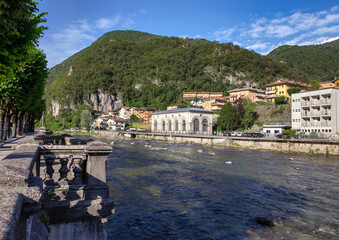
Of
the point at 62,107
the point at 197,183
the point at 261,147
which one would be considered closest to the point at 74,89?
the point at 62,107

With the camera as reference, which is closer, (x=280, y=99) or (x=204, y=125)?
(x=280, y=99)

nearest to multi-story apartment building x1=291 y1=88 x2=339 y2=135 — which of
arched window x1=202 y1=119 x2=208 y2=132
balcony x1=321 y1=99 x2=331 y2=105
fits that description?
balcony x1=321 y1=99 x2=331 y2=105

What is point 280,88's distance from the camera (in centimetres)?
9431

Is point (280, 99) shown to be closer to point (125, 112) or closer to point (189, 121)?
point (189, 121)

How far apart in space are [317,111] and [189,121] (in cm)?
3611

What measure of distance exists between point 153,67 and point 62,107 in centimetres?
7577

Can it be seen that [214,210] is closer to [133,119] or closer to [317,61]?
[133,119]

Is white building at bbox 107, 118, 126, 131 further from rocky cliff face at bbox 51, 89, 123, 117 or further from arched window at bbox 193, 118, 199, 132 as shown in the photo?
rocky cliff face at bbox 51, 89, 123, 117

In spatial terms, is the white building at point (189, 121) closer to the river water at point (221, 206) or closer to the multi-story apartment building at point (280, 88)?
the multi-story apartment building at point (280, 88)

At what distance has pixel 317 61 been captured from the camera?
162 meters

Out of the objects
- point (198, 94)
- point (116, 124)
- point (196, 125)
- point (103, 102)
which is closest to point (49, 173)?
point (196, 125)

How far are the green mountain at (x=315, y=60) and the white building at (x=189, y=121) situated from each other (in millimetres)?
98260

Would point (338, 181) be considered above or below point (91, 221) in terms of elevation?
below

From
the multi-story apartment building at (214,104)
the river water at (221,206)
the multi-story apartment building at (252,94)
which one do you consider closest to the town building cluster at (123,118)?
the multi-story apartment building at (214,104)
